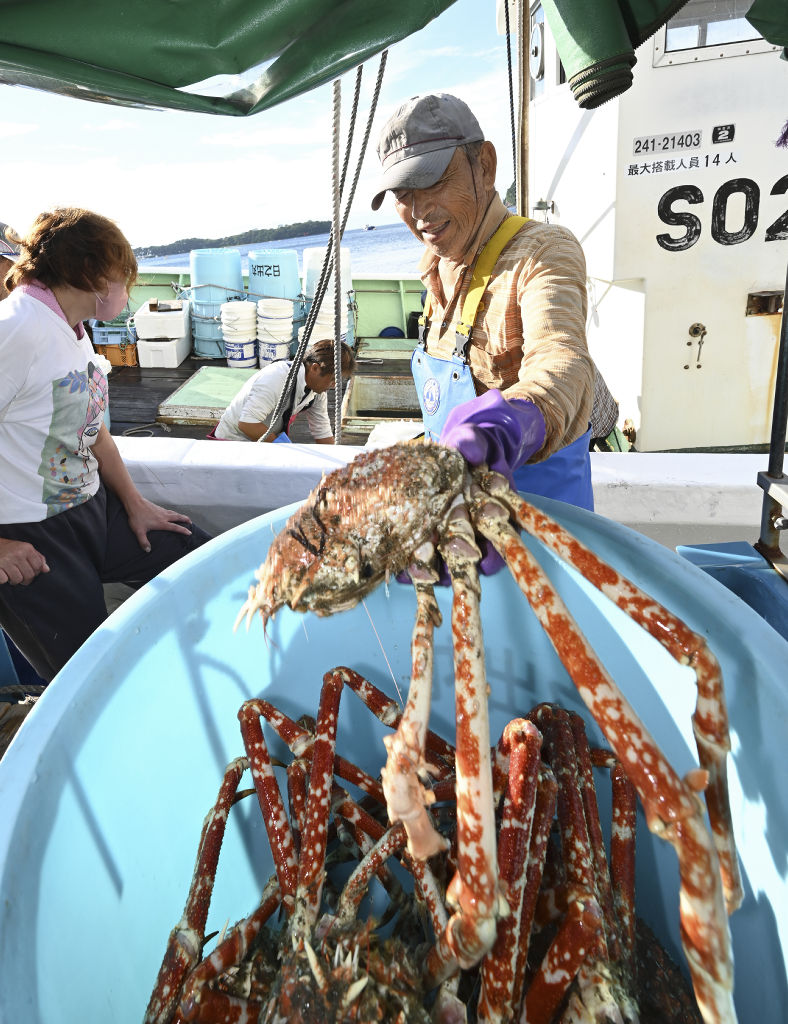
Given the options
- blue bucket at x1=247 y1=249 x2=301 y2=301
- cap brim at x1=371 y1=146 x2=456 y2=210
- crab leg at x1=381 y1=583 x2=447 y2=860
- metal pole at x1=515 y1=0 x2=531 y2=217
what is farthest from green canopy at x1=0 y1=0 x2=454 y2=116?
blue bucket at x1=247 y1=249 x2=301 y2=301

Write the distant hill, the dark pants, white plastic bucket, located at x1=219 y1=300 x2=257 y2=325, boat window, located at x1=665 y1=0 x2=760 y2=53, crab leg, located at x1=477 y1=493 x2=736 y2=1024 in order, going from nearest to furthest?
crab leg, located at x1=477 y1=493 x2=736 y2=1024 < the dark pants < boat window, located at x1=665 y1=0 x2=760 y2=53 < white plastic bucket, located at x1=219 y1=300 x2=257 y2=325 < the distant hill

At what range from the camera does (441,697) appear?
1608mm

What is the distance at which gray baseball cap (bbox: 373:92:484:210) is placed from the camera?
158 cm

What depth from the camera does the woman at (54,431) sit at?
74.8 inches

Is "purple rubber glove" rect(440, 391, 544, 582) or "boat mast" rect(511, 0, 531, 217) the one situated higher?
"boat mast" rect(511, 0, 531, 217)

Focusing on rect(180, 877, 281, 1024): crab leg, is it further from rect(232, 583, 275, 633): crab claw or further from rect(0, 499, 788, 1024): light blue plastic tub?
rect(232, 583, 275, 633): crab claw

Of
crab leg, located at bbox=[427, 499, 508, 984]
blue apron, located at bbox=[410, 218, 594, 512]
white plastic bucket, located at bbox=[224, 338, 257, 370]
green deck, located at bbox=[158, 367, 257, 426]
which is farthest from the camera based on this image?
white plastic bucket, located at bbox=[224, 338, 257, 370]

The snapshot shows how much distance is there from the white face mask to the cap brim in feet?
3.12

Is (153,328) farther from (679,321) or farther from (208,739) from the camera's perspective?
(208,739)

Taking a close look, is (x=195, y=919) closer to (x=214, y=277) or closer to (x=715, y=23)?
(x=715, y=23)

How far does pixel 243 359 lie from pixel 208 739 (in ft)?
25.9

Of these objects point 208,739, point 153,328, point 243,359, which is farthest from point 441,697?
point 153,328

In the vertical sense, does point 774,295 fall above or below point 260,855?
above

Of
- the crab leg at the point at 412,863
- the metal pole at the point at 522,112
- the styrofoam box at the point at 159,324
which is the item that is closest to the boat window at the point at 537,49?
the metal pole at the point at 522,112
